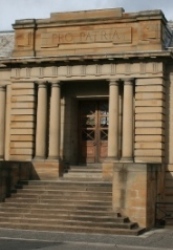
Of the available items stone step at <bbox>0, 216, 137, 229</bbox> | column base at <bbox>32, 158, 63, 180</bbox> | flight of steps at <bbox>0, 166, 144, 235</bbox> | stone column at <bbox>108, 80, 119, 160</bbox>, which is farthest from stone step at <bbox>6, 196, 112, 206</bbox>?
stone column at <bbox>108, 80, 119, 160</bbox>

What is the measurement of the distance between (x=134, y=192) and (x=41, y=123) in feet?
21.6

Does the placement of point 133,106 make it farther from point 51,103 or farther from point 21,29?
point 21,29

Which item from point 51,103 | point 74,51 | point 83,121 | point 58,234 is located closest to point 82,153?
point 83,121

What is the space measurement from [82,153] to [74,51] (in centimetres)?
470

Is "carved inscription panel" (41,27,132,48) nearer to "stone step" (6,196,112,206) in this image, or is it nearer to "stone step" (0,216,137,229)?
"stone step" (6,196,112,206)

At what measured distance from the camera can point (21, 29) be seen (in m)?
23.4

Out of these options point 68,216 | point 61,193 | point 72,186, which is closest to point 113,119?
point 72,186

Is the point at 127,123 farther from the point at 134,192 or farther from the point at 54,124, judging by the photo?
the point at 134,192

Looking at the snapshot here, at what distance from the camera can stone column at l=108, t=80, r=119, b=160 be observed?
70.2 ft

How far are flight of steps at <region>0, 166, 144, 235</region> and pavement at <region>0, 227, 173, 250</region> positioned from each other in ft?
1.52

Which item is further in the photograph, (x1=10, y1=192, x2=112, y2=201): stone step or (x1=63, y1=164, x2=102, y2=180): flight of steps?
(x1=63, y1=164, x2=102, y2=180): flight of steps

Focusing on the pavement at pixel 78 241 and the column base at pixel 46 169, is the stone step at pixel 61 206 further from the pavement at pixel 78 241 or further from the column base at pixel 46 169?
the column base at pixel 46 169

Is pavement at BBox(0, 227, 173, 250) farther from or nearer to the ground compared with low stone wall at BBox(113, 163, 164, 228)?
nearer to the ground

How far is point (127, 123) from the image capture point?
21.3 m
